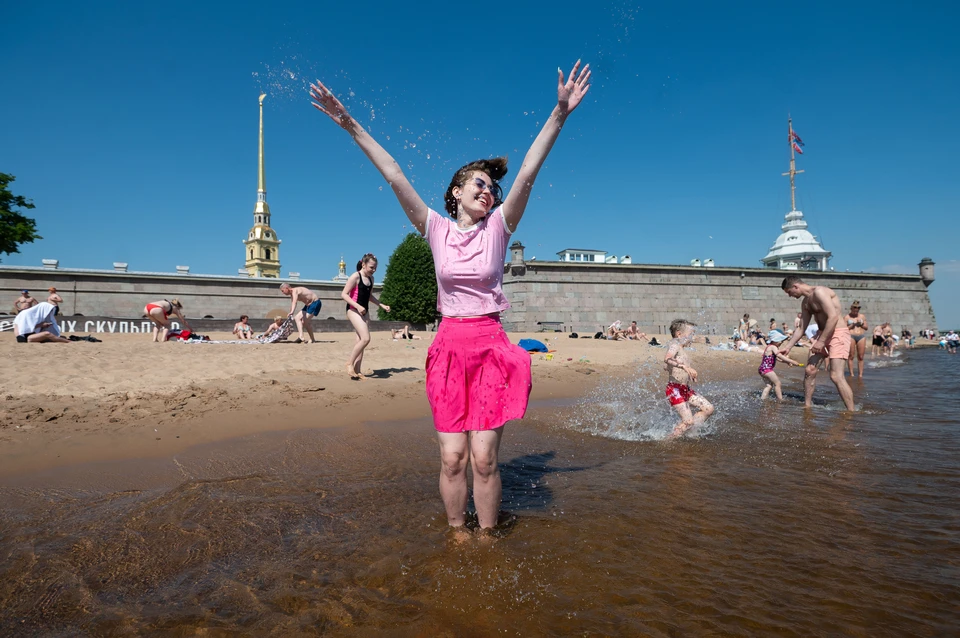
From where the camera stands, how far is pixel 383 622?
205cm

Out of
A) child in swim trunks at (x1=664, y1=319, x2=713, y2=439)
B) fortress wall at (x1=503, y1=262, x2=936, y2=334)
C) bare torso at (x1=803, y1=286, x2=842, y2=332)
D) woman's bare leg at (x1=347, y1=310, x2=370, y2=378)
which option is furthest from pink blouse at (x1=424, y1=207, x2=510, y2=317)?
fortress wall at (x1=503, y1=262, x2=936, y2=334)

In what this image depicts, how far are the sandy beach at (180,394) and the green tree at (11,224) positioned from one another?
2641cm

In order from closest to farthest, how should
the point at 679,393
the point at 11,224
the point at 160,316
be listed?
the point at 679,393
the point at 160,316
the point at 11,224

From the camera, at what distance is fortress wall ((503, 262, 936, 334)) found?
30047 mm

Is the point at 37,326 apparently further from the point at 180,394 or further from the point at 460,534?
the point at 460,534

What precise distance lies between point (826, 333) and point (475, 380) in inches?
264

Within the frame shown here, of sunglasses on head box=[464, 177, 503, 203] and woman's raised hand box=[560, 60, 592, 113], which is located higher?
woman's raised hand box=[560, 60, 592, 113]

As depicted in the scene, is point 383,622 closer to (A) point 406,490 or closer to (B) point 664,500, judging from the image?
(A) point 406,490

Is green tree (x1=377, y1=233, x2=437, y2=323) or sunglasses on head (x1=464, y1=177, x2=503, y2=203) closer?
sunglasses on head (x1=464, y1=177, x2=503, y2=203)

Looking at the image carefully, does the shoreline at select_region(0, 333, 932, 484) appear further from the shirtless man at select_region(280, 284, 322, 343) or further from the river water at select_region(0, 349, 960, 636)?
the shirtless man at select_region(280, 284, 322, 343)

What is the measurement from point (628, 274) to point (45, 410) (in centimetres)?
3026

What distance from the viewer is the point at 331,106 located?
3037 mm

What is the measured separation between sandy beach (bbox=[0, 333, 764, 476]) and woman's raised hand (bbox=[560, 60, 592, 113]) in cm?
474

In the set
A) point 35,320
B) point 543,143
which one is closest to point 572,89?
point 543,143
